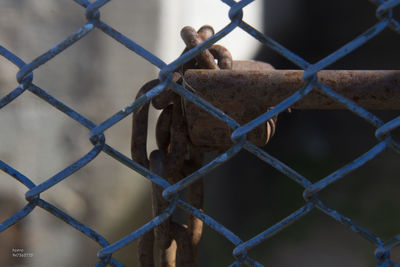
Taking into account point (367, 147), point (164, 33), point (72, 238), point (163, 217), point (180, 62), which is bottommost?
point (163, 217)

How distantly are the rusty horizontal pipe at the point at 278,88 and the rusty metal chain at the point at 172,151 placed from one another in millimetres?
42

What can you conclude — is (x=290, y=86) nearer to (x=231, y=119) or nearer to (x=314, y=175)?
(x=231, y=119)

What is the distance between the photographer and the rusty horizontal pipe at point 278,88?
71 centimetres

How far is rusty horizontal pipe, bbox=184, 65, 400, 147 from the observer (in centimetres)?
71

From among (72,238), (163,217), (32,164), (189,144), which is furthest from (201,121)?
(72,238)

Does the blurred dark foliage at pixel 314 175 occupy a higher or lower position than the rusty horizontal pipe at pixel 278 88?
higher

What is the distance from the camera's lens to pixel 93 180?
2.40m

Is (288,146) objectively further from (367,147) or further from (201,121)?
(201,121)

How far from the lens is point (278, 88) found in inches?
28.3

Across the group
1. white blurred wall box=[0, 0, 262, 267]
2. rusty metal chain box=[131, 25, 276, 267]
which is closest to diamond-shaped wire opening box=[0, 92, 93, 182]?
white blurred wall box=[0, 0, 262, 267]

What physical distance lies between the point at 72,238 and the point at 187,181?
191 centimetres

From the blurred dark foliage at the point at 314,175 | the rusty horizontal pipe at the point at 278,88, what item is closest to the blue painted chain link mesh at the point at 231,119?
the rusty horizontal pipe at the point at 278,88

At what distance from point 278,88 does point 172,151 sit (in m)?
0.22

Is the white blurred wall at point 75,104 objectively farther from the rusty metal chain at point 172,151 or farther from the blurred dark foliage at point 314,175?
the rusty metal chain at point 172,151
